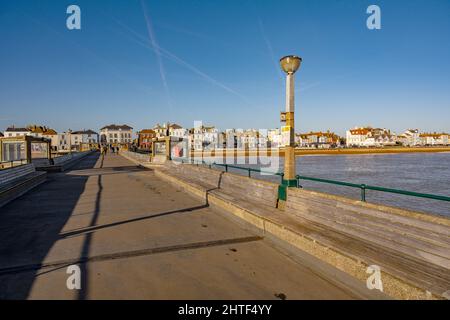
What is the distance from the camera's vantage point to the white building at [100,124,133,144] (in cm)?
15775

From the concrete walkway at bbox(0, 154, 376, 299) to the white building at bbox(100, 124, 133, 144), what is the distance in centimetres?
15891

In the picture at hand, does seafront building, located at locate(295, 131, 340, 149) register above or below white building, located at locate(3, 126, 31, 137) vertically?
below

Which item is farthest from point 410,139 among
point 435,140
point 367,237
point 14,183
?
point 14,183

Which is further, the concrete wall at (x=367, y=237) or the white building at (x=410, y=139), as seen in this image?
Result: the white building at (x=410, y=139)

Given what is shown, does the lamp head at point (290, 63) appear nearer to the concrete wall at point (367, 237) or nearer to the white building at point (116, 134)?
the concrete wall at point (367, 237)

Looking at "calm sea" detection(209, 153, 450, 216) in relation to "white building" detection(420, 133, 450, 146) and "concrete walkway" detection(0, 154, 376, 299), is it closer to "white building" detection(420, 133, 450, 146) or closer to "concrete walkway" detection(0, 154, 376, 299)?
"concrete walkway" detection(0, 154, 376, 299)

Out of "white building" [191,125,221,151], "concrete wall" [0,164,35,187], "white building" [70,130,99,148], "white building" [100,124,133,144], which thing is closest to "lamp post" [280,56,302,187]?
"concrete wall" [0,164,35,187]

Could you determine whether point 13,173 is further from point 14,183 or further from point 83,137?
point 83,137

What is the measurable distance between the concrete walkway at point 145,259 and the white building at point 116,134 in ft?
521

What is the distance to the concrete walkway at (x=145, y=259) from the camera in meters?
3.67

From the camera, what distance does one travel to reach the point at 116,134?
158375 millimetres

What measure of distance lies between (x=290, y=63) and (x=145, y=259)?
540cm

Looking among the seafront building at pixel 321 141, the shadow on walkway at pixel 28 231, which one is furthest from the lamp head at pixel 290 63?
the seafront building at pixel 321 141
